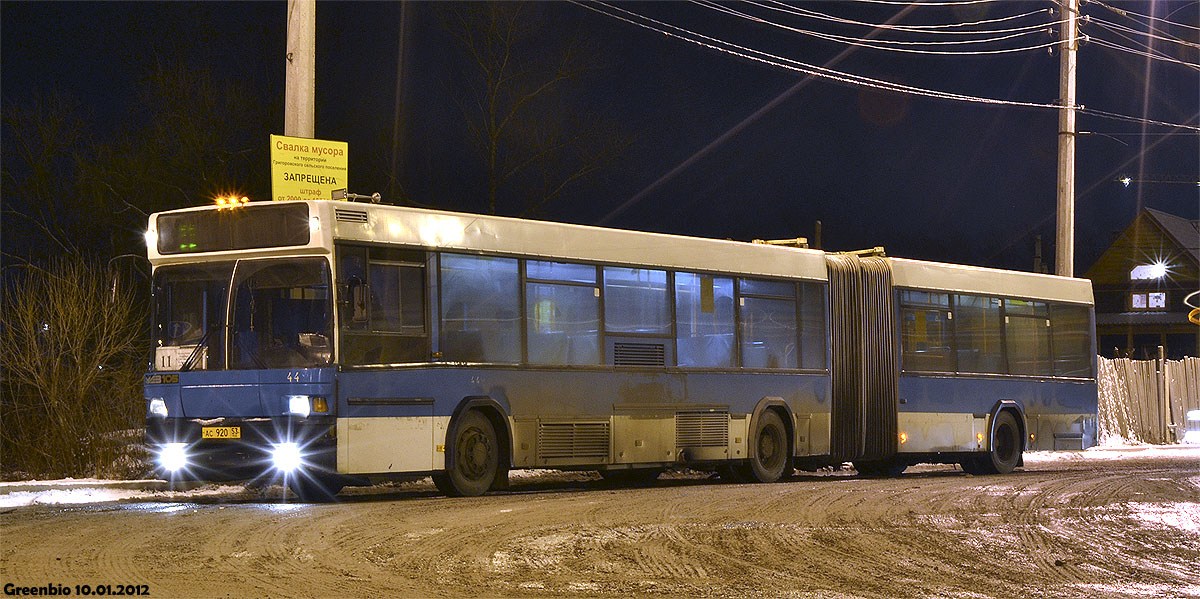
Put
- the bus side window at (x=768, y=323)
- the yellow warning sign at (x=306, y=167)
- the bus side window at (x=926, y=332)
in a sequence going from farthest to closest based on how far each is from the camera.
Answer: the bus side window at (x=926, y=332) → the bus side window at (x=768, y=323) → the yellow warning sign at (x=306, y=167)

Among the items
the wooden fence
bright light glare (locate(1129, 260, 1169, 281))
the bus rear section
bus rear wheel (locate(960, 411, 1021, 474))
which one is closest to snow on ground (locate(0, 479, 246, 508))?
the bus rear section

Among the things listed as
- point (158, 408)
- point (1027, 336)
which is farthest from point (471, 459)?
point (1027, 336)

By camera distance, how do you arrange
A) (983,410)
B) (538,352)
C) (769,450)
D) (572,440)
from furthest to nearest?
(983,410)
(769,450)
(572,440)
(538,352)

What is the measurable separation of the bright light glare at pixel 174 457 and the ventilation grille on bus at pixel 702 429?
6453 mm

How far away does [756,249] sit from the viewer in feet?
64.9

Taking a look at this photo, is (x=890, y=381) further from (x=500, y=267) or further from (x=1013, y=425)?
(x=500, y=267)

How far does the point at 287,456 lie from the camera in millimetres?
14117

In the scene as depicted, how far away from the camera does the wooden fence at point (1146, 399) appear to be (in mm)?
34875

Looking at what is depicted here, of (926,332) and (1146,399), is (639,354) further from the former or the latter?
(1146,399)

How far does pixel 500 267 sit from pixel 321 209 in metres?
2.46

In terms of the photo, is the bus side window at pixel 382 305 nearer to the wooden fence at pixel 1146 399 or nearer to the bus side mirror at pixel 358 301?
the bus side mirror at pixel 358 301

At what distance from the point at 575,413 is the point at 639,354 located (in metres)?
1.36

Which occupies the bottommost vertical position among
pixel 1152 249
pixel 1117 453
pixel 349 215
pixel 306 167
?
pixel 1117 453

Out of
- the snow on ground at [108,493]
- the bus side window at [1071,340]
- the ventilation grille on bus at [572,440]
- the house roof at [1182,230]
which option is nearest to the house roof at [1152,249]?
the house roof at [1182,230]
